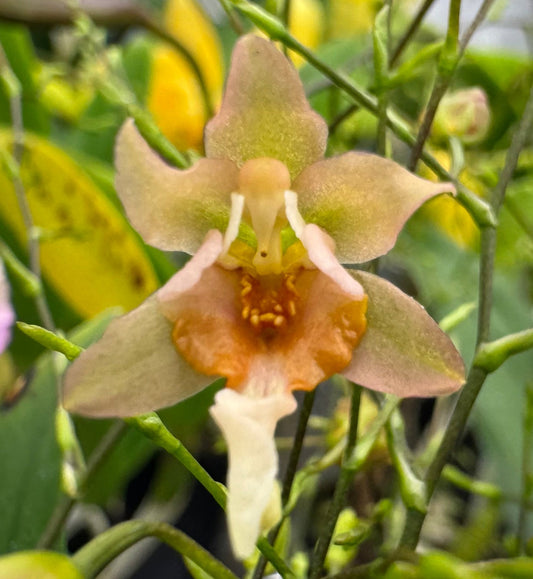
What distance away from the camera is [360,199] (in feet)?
0.85

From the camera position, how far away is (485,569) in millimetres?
174

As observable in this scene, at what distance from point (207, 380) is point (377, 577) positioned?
0.09 metres

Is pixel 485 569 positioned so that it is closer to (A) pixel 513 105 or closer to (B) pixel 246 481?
(B) pixel 246 481

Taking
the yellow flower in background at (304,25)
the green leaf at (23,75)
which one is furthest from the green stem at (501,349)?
the yellow flower in background at (304,25)

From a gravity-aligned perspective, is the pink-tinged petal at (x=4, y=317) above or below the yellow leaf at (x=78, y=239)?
above

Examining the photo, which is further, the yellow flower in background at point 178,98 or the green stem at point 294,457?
the yellow flower in background at point 178,98

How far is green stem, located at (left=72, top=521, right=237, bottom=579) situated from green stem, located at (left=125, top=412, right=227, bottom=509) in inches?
0.8

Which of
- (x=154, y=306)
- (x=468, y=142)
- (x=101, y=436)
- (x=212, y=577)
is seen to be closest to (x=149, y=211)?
(x=154, y=306)

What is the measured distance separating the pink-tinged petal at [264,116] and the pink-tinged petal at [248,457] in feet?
0.35

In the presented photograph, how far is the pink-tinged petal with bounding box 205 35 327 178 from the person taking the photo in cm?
26

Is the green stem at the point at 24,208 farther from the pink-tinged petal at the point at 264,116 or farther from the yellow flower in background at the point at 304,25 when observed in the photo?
the yellow flower in background at the point at 304,25

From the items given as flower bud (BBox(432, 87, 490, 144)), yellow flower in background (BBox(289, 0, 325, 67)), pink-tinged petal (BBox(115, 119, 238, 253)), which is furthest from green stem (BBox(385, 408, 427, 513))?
yellow flower in background (BBox(289, 0, 325, 67))

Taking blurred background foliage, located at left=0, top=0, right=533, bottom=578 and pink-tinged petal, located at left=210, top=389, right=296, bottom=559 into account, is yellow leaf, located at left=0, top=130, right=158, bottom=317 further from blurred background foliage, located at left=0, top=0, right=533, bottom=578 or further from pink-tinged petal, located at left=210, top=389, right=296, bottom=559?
pink-tinged petal, located at left=210, top=389, right=296, bottom=559

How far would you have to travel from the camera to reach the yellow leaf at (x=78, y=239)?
61 cm
